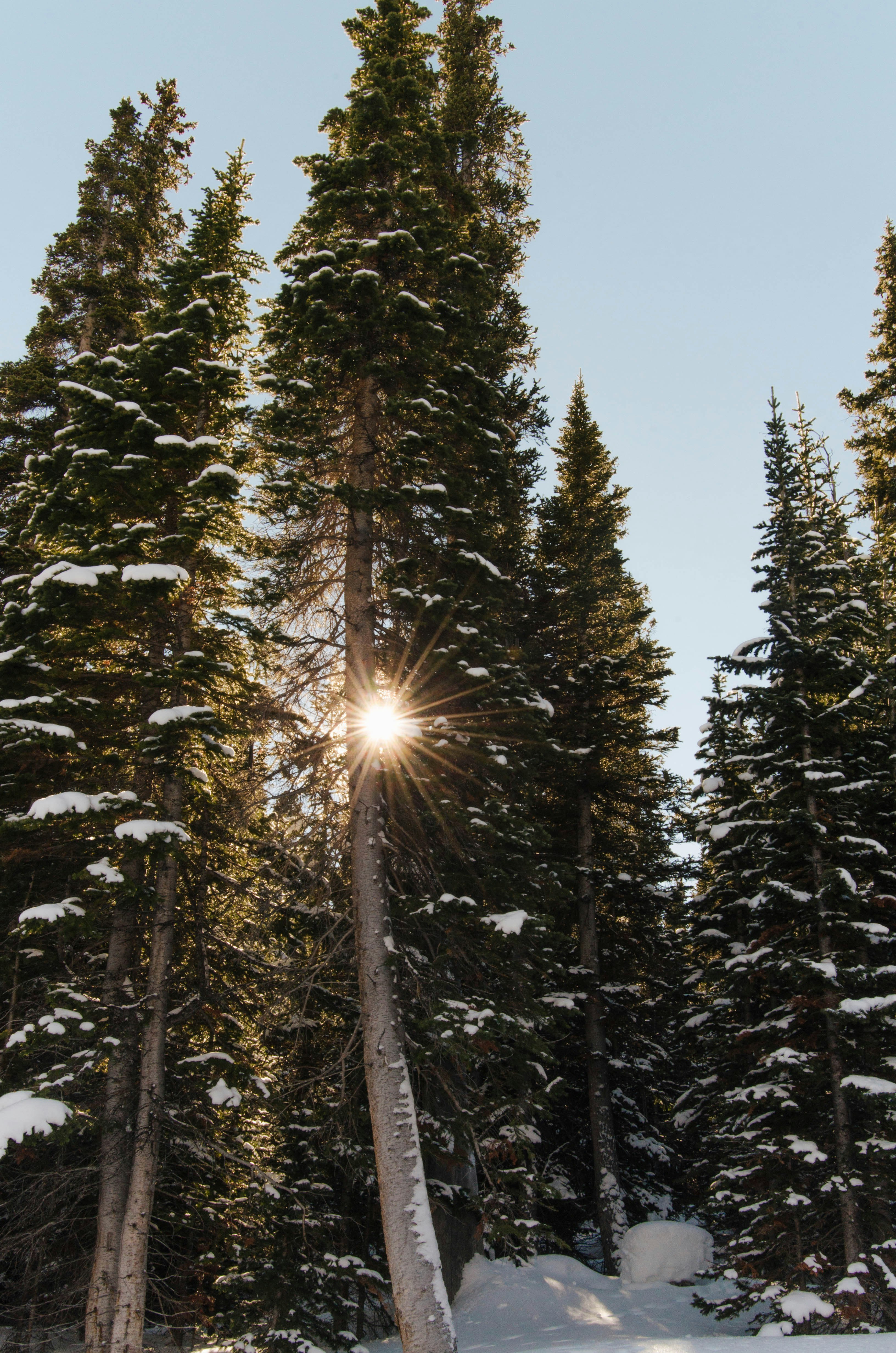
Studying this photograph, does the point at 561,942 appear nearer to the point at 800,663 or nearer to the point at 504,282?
the point at 800,663

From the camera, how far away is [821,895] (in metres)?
11.6

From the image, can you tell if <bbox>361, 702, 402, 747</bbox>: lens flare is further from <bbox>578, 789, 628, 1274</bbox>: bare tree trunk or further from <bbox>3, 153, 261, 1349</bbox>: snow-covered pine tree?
<bbox>578, 789, 628, 1274</bbox>: bare tree trunk

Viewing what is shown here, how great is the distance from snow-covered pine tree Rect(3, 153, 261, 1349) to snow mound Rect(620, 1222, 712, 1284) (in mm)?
10164

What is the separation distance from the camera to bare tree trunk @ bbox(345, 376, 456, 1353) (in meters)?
7.94

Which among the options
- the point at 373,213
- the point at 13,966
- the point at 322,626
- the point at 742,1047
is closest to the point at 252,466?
the point at 322,626

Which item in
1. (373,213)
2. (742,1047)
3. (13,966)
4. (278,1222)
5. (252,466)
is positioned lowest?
(278,1222)

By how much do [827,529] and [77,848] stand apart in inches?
541

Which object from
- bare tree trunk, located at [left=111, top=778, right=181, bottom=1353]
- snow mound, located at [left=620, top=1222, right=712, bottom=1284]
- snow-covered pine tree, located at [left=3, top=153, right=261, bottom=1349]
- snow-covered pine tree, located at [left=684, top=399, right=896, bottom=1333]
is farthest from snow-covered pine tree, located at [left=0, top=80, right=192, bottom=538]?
snow mound, located at [left=620, top=1222, right=712, bottom=1284]

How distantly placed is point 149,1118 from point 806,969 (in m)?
8.37

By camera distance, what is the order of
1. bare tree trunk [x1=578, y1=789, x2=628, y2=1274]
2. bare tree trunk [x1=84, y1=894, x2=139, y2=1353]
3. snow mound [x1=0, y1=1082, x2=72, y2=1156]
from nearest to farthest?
snow mound [x1=0, y1=1082, x2=72, y2=1156] → bare tree trunk [x1=84, y1=894, x2=139, y2=1353] → bare tree trunk [x1=578, y1=789, x2=628, y2=1274]

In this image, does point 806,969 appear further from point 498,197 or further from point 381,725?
point 498,197

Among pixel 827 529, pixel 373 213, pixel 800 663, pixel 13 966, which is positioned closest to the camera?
pixel 13 966

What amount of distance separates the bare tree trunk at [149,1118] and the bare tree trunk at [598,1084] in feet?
31.6

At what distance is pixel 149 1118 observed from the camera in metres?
9.10
